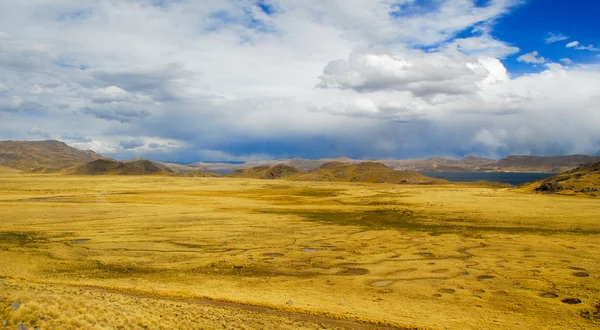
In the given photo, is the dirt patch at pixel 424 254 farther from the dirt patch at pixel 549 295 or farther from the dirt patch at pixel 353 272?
the dirt patch at pixel 549 295

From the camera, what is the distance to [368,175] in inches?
7116

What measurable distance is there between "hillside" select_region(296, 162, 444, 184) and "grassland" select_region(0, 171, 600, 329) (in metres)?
118

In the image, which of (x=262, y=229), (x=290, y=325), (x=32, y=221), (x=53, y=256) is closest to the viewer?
(x=290, y=325)

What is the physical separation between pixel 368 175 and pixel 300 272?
513ft

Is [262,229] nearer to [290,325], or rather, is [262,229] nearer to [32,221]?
[290,325]

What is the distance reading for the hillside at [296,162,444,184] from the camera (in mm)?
170500

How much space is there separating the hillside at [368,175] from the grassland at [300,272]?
118 meters

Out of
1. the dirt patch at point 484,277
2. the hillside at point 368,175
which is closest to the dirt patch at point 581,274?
the dirt patch at point 484,277

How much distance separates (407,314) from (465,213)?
4219 centimetres

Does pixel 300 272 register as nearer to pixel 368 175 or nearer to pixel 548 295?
pixel 548 295

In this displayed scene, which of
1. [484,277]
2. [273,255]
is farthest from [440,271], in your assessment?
[273,255]

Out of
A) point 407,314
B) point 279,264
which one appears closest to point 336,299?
point 407,314

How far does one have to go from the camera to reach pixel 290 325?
18.0 meters

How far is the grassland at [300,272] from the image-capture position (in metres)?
18.6
